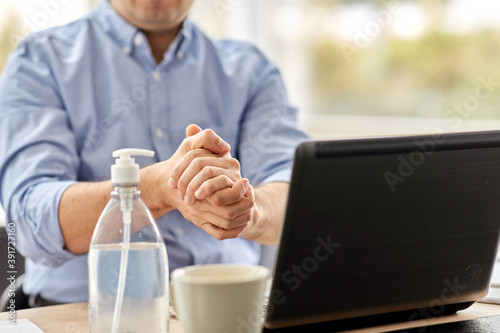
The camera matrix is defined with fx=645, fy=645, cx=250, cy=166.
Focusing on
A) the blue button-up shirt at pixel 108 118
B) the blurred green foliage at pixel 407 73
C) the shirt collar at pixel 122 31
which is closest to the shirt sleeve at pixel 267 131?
the blue button-up shirt at pixel 108 118

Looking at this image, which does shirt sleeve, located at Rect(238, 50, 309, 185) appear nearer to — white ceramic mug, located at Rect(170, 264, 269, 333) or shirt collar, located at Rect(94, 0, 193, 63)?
shirt collar, located at Rect(94, 0, 193, 63)

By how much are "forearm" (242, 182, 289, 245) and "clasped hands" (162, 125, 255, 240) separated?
16 centimetres

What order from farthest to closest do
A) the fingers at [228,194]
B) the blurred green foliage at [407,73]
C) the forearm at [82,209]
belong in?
the blurred green foliage at [407,73] → the forearm at [82,209] → the fingers at [228,194]

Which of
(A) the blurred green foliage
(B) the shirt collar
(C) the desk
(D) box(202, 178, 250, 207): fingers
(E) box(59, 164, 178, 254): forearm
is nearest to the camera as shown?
(C) the desk

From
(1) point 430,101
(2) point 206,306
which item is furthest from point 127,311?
(1) point 430,101

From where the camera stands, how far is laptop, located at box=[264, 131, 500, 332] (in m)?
0.75

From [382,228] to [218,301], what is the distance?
22 centimetres

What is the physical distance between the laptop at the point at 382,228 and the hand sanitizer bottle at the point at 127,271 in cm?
15

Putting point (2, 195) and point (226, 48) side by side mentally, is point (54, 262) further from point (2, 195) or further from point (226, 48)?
point (226, 48)

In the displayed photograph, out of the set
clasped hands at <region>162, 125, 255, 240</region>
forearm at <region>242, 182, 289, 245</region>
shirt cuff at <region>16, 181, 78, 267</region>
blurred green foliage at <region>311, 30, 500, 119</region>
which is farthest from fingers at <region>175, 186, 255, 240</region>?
blurred green foliage at <region>311, 30, 500, 119</region>

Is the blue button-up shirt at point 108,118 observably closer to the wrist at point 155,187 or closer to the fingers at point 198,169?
the wrist at point 155,187

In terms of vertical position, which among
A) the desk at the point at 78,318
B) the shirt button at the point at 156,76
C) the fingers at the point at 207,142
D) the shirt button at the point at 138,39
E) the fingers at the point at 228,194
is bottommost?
the desk at the point at 78,318

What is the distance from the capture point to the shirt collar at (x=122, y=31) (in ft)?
5.38

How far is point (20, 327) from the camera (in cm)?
94
